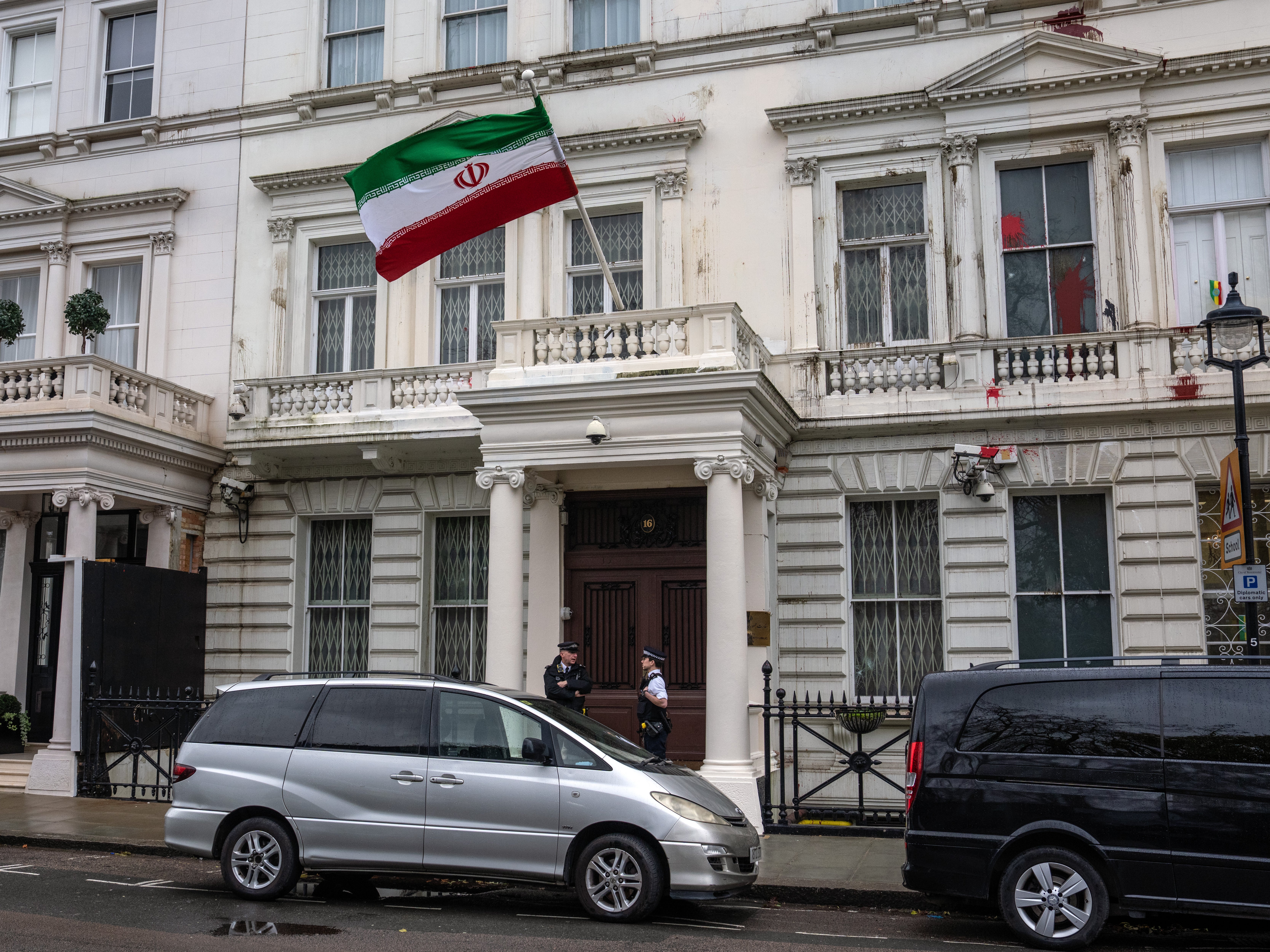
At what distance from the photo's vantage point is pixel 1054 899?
26.8 feet

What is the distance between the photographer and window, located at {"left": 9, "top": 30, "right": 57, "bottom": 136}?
2091cm

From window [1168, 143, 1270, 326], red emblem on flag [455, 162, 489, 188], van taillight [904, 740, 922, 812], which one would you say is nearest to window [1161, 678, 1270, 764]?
van taillight [904, 740, 922, 812]

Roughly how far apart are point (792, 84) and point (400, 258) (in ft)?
20.8

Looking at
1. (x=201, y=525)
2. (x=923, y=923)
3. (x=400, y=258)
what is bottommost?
(x=923, y=923)

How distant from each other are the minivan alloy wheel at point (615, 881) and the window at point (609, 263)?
32.7ft

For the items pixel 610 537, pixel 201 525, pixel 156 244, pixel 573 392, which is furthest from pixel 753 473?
pixel 156 244

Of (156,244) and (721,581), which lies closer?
(721,581)

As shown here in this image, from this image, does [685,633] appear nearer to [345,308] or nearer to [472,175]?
[472,175]

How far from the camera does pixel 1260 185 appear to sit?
15.2 meters

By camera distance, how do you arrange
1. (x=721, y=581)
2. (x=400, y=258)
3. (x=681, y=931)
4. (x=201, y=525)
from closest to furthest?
(x=681, y=931) → (x=721, y=581) → (x=400, y=258) → (x=201, y=525)

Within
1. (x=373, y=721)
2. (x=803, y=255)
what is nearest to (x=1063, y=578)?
(x=803, y=255)

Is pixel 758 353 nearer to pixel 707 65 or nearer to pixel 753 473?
pixel 753 473

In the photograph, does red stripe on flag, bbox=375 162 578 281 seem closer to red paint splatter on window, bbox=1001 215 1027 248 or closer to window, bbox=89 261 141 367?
red paint splatter on window, bbox=1001 215 1027 248

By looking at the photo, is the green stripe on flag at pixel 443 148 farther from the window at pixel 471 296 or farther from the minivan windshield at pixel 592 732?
the minivan windshield at pixel 592 732
